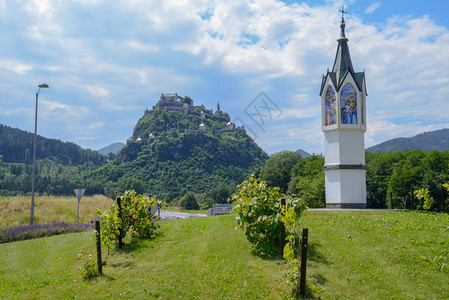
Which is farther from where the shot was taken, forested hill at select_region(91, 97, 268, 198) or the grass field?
forested hill at select_region(91, 97, 268, 198)

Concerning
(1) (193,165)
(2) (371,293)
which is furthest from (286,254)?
(1) (193,165)

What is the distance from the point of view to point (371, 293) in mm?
7570

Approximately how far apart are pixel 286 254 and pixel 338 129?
38.7 ft

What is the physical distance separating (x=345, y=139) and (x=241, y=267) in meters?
11.5

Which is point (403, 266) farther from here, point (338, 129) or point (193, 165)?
point (193, 165)

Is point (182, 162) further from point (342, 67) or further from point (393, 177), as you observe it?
point (342, 67)

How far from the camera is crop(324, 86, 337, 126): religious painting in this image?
59.8 feet

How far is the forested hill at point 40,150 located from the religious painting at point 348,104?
14254cm

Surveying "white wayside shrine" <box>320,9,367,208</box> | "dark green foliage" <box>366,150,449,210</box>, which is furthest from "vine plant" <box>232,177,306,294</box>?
"dark green foliage" <box>366,150,449,210</box>

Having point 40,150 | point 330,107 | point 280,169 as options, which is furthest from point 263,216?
point 40,150

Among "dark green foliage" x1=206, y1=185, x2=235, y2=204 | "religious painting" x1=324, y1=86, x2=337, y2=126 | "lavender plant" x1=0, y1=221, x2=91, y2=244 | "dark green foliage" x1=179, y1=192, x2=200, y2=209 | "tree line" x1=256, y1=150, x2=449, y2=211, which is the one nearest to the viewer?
"lavender plant" x1=0, y1=221, x2=91, y2=244

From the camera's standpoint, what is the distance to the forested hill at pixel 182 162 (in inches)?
4535

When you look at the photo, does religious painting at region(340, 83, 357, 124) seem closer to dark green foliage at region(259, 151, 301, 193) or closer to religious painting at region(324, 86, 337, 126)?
religious painting at region(324, 86, 337, 126)

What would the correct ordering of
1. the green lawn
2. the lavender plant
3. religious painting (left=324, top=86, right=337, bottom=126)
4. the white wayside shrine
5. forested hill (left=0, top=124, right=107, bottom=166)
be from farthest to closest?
forested hill (left=0, top=124, right=107, bottom=166), religious painting (left=324, top=86, right=337, bottom=126), the white wayside shrine, the lavender plant, the green lawn
